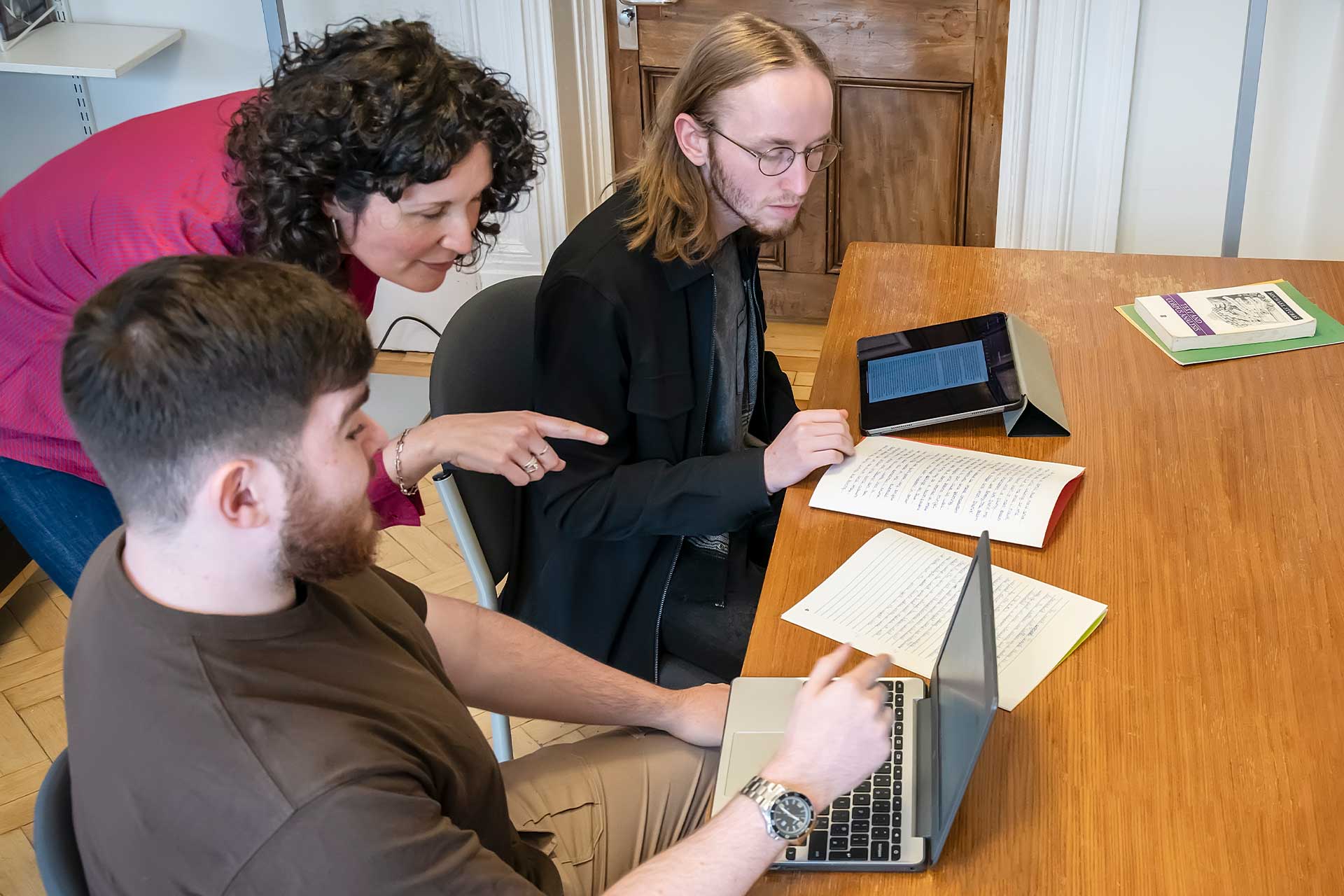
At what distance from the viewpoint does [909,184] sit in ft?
10.9

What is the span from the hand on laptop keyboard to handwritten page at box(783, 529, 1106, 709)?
0.19 metres

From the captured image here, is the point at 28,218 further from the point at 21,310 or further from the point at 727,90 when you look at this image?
the point at 727,90

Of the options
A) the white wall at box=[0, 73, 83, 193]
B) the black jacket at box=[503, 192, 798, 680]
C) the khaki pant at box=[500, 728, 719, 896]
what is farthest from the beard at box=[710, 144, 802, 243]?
the white wall at box=[0, 73, 83, 193]

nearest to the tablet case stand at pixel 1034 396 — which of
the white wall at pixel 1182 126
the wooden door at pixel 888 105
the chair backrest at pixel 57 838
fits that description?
the chair backrest at pixel 57 838

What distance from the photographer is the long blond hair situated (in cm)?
158

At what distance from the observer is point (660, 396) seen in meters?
1.59

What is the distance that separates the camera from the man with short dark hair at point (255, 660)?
0.84 metres

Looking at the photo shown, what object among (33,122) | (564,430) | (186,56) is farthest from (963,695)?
(33,122)

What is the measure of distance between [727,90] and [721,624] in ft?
2.31

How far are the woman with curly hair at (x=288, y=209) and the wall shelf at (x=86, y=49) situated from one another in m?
1.45

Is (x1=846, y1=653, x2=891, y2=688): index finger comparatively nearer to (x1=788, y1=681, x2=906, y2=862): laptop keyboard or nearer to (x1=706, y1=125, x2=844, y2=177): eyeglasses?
(x1=788, y1=681, x2=906, y2=862): laptop keyboard

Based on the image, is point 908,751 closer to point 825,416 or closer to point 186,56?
point 825,416

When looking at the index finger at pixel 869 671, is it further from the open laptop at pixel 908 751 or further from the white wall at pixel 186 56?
the white wall at pixel 186 56

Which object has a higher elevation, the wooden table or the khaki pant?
the wooden table
